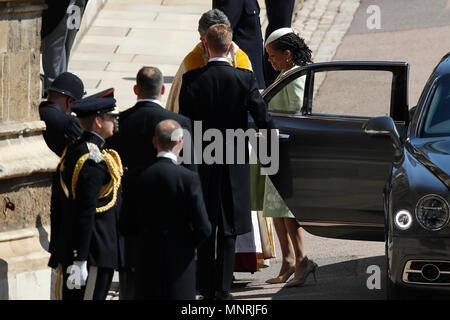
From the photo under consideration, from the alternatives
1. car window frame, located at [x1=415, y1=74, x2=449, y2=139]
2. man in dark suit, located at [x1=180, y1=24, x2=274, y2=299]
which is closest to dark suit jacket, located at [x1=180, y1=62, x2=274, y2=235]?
man in dark suit, located at [x1=180, y1=24, x2=274, y2=299]

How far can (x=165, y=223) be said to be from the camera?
7.32 m

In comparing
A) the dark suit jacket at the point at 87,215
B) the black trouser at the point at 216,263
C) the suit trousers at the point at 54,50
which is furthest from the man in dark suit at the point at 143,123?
the suit trousers at the point at 54,50

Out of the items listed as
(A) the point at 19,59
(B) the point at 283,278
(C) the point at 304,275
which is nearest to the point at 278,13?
(B) the point at 283,278

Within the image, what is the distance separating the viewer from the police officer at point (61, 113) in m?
8.84

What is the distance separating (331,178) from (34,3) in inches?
104

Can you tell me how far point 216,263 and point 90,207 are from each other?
1.72 meters

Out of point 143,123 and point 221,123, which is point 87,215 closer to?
point 143,123

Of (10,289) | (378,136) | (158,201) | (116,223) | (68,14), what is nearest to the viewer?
(158,201)

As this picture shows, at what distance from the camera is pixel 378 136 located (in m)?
9.80

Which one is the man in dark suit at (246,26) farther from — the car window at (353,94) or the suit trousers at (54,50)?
the car window at (353,94)

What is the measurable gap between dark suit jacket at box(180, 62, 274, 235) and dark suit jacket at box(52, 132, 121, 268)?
52.0 inches

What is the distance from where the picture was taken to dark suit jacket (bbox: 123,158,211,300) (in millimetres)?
7301

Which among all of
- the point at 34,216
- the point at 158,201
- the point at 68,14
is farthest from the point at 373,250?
the point at 68,14
